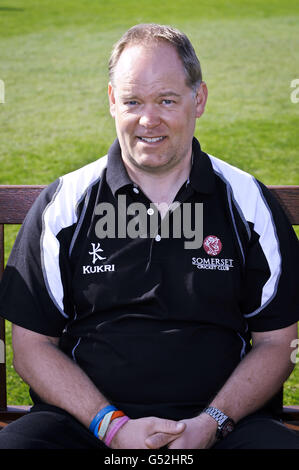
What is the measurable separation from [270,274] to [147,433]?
805mm

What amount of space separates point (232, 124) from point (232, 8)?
36.2ft

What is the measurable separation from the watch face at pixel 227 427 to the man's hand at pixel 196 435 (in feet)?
0.12

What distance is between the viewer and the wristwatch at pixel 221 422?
2469mm

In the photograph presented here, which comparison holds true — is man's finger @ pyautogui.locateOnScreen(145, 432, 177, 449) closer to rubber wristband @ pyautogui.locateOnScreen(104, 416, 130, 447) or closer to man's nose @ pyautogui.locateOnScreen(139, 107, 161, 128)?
rubber wristband @ pyautogui.locateOnScreen(104, 416, 130, 447)

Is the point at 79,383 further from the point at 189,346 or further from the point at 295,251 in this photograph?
the point at 295,251

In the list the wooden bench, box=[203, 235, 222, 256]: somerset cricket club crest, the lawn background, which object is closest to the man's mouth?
box=[203, 235, 222, 256]: somerset cricket club crest

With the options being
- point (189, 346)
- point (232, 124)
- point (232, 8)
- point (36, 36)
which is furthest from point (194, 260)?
point (232, 8)

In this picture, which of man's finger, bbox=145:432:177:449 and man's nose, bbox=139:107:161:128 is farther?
man's nose, bbox=139:107:161:128

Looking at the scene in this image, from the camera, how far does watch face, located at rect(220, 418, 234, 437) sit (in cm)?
247

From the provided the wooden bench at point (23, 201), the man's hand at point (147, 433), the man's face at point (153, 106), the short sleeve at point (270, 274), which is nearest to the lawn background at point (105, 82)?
the wooden bench at point (23, 201)

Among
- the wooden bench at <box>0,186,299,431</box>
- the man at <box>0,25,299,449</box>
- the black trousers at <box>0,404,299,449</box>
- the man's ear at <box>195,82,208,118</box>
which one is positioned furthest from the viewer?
the wooden bench at <box>0,186,299,431</box>

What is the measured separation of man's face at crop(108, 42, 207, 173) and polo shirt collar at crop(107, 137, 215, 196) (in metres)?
0.07

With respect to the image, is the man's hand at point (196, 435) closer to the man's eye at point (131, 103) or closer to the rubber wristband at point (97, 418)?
the rubber wristband at point (97, 418)

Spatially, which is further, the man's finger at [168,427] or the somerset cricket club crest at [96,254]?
the somerset cricket club crest at [96,254]
